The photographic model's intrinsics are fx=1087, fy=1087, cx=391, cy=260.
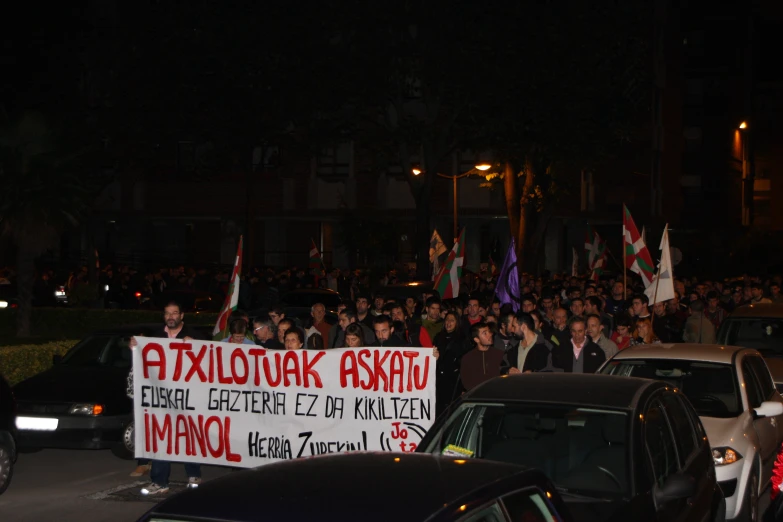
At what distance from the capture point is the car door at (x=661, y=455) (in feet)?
19.2

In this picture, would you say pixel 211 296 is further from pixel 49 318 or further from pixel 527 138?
pixel 527 138

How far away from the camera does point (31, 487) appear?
10.6m

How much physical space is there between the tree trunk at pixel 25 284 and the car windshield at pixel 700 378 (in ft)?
45.9

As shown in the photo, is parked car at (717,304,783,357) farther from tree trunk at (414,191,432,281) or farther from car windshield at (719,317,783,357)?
tree trunk at (414,191,432,281)

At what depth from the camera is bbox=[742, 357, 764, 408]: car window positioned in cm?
914

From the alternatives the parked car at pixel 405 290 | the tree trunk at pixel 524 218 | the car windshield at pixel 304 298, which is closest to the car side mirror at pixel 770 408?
the parked car at pixel 405 290

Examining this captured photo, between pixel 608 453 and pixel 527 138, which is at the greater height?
pixel 527 138

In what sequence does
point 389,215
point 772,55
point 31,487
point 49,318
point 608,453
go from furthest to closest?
point 772,55, point 389,215, point 49,318, point 31,487, point 608,453

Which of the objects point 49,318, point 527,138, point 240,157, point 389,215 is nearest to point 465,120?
point 527,138

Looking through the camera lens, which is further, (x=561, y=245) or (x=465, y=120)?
(x=561, y=245)

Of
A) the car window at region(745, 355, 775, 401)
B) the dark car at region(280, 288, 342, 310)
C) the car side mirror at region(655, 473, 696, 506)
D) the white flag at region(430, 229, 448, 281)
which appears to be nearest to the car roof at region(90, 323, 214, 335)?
the car window at region(745, 355, 775, 401)

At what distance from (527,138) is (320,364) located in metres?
20.0

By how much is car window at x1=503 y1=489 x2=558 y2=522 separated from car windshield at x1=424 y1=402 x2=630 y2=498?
1.63 metres

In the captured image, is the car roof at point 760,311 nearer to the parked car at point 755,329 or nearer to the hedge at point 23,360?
the parked car at point 755,329
